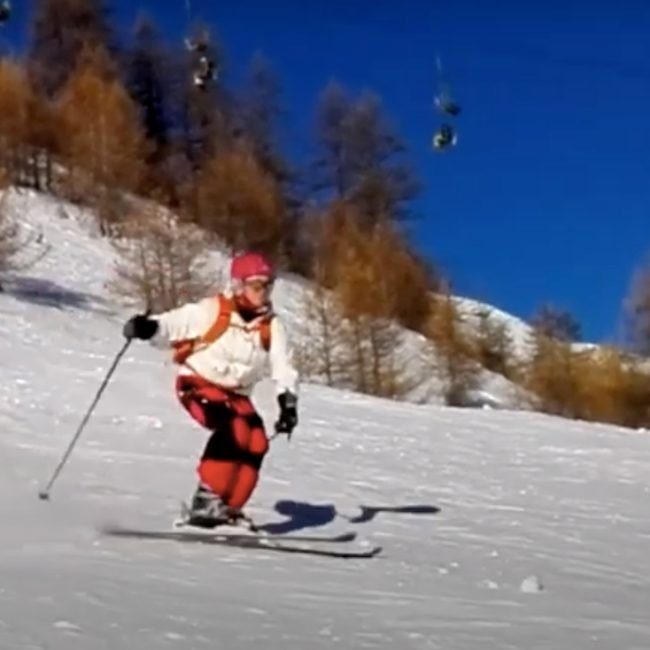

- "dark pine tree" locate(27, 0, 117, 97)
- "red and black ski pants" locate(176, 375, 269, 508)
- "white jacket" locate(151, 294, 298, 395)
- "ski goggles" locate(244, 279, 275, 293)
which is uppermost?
A: "dark pine tree" locate(27, 0, 117, 97)

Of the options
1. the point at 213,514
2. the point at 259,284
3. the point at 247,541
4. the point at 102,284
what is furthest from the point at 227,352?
the point at 102,284

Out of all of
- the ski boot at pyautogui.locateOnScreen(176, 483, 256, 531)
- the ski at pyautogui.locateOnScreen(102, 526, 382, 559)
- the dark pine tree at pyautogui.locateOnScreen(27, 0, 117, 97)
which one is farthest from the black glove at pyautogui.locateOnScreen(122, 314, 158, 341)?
the dark pine tree at pyautogui.locateOnScreen(27, 0, 117, 97)

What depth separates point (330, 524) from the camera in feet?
34.8

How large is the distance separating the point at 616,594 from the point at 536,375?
143 ft

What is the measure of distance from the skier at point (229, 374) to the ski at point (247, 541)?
0.81 feet

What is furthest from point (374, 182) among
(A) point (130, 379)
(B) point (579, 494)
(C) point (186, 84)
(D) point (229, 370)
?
(D) point (229, 370)

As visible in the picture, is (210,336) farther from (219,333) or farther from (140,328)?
(140,328)

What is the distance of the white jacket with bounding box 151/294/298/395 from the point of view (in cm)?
894

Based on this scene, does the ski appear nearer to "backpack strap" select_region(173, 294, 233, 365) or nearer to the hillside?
"backpack strap" select_region(173, 294, 233, 365)

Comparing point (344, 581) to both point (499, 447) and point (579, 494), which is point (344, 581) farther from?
point (499, 447)

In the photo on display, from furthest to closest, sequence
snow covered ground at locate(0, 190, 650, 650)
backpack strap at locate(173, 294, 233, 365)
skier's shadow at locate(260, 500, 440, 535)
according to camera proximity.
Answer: skier's shadow at locate(260, 500, 440, 535)
backpack strap at locate(173, 294, 233, 365)
snow covered ground at locate(0, 190, 650, 650)

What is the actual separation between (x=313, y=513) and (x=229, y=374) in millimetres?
2490

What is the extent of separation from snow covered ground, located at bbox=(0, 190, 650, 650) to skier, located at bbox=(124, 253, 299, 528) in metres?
0.71

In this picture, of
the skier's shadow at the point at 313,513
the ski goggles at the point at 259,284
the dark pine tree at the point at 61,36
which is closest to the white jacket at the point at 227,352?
the ski goggles at the point at 259,284
